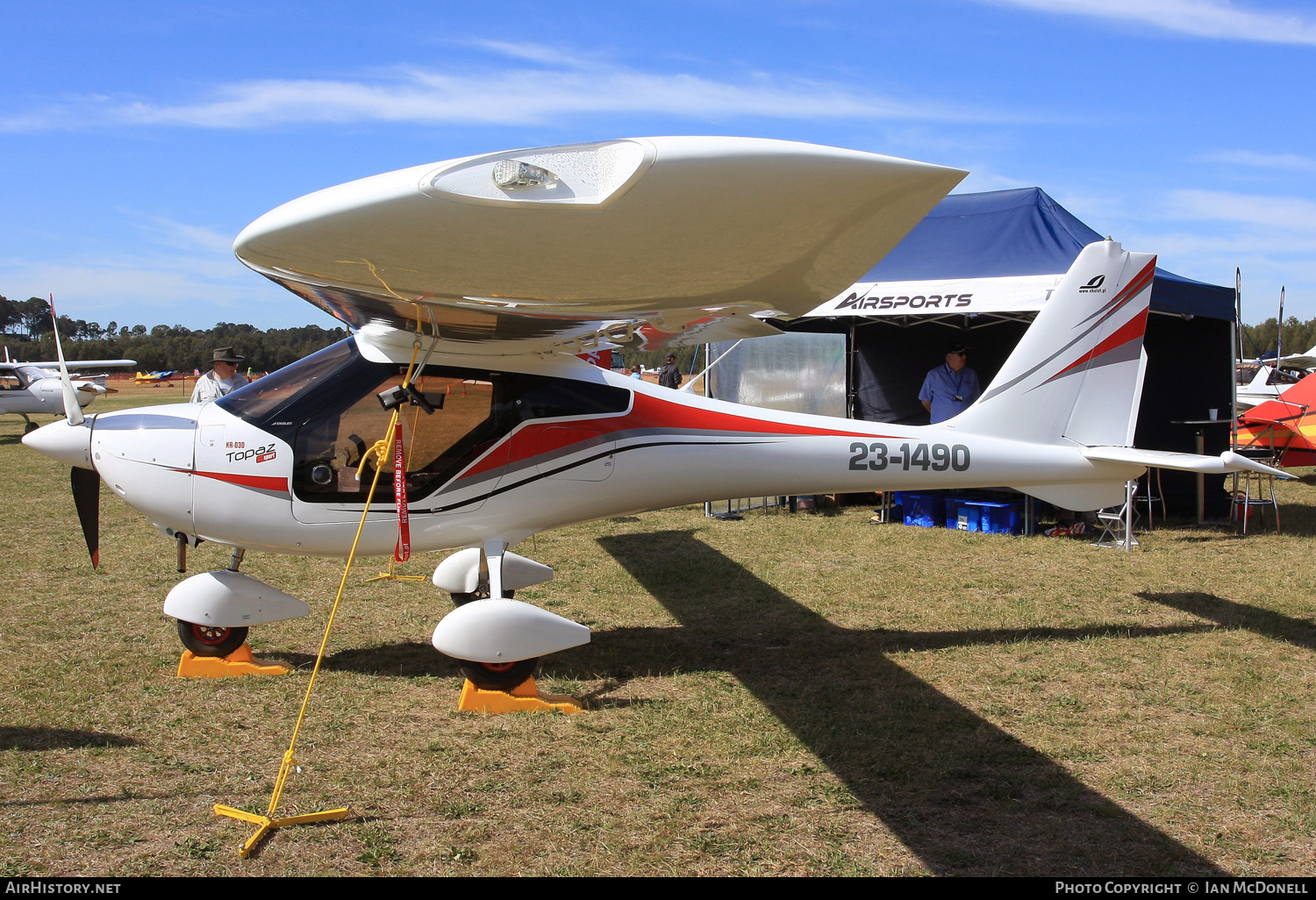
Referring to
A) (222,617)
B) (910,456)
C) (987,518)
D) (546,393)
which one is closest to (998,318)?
(987,518)

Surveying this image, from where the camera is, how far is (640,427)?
18.0 ft

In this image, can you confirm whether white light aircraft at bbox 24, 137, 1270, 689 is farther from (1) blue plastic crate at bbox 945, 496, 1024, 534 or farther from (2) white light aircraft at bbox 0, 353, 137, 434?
(2) white light aircraft at bbox 0, 353, 137, 434

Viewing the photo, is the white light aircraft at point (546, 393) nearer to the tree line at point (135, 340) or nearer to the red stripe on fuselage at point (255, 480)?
the red stripe on fuselage at point (255, 480)

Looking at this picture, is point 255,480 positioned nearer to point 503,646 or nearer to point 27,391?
point 503,646

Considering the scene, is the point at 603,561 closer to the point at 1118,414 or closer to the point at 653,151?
the point at 1118,414

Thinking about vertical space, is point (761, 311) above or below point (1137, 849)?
above

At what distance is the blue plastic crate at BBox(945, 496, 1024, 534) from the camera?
384 inches

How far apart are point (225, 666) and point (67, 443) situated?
150 centimetres

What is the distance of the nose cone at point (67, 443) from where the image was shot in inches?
194

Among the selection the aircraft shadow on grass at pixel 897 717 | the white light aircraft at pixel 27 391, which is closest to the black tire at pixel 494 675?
the aircraft shadow on grass at pixel 897 717

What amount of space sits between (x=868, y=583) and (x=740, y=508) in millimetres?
4047

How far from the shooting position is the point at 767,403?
11.9 m

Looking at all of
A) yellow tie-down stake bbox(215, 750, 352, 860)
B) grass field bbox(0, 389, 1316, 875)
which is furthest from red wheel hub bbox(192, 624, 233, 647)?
yellow tie-down stake bbox(215, 750, 352, 860)
